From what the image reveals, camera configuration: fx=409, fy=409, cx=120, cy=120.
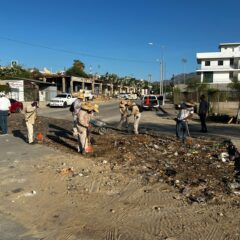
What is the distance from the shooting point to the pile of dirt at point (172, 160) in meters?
8.05

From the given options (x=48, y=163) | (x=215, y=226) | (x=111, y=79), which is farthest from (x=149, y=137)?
(x=111, y=79)

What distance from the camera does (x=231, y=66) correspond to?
83250mm

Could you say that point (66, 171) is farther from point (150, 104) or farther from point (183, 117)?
point (150, 104)

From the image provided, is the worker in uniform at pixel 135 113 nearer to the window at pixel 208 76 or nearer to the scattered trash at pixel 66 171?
the scattered trash at pixel 66 171

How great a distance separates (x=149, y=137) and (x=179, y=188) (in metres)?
8.06

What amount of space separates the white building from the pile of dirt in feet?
226

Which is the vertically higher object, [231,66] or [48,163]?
[231,66]

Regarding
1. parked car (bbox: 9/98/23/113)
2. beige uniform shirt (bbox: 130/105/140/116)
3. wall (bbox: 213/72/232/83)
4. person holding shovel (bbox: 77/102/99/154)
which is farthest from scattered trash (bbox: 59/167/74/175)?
wall (bbox: 213/72/232/83)

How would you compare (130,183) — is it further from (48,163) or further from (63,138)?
(63,138)

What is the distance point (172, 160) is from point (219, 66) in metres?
76.4

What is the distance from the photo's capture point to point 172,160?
11.1 metres

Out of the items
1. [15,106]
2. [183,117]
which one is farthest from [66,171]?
[15,106]

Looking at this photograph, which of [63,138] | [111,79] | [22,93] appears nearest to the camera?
[63,138]

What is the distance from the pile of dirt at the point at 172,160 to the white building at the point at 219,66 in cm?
6892
